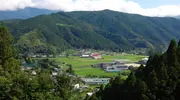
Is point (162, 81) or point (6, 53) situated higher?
point (6, 53)

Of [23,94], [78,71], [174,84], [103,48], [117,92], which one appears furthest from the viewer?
[103,48]

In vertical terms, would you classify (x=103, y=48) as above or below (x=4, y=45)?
below

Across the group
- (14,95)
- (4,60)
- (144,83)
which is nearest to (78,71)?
(4,60)

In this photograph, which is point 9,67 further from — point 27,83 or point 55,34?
point 55,34

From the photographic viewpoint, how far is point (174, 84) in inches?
991

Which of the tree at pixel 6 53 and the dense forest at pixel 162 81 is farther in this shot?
the tree at pixel 6 53

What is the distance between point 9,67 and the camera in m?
31.6

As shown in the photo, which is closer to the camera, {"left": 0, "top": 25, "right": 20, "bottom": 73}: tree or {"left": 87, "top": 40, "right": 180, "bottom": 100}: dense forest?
{"left": 87, "top": 40, "right": 180, "bottom": 100}: dense forest

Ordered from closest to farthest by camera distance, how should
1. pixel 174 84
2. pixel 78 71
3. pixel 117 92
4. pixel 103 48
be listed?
pixel 174 84
pixel 117 92
pixel 78 71
pixel 103 48

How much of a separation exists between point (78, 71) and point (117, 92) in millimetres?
59536

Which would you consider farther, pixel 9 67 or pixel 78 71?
pixel 78 71

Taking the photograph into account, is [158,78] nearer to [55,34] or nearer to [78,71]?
[78,71]

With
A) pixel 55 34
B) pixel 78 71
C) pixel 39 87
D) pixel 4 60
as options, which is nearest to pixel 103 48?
pixel 55 34

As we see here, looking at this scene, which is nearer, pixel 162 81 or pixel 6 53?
pixel 162 81
